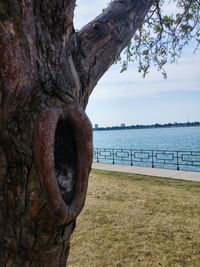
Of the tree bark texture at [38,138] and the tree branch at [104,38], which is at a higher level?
the tree branch at [104,38]

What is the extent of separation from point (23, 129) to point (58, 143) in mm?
247

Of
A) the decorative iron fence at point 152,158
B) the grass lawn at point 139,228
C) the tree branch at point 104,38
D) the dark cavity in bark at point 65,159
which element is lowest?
the grass lawn at point 139,228

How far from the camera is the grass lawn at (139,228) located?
5.41 meters

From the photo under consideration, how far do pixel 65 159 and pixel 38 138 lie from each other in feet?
0.88

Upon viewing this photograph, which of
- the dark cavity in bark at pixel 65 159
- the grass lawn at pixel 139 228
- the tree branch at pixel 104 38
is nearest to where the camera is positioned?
the dark cavity in bark at pixel 65 159

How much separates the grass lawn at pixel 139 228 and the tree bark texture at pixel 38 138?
12.3 feet

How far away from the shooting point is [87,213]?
8.00 meters

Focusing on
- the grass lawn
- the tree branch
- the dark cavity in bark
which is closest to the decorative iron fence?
the grass lawn

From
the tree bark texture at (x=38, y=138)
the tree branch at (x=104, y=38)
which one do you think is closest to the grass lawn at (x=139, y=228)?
the tree branch at (x=104, y=38)

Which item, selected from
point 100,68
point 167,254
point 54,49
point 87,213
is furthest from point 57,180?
point 87,213

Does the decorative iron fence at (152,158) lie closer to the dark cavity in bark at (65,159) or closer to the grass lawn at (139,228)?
the grass lawn at (139,228)

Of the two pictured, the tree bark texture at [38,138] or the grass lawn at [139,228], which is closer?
the tree bark texture at [38,138]

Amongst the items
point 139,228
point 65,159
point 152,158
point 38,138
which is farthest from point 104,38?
point 152,158

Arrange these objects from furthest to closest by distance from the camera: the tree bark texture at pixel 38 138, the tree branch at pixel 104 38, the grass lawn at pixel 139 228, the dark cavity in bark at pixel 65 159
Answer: the grass lawn at pixel 139 228, the tree branch at pixel 104 38, the dark cavity in bark at pixel 65 159, the tree bark texture at pixel 38 138
